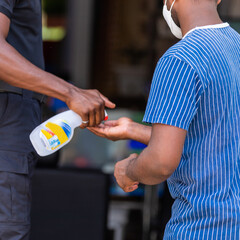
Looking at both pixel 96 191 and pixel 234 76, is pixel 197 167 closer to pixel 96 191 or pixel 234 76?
pixel 234 76

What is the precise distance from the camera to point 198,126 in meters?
1.39

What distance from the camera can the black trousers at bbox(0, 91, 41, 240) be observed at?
1676mm

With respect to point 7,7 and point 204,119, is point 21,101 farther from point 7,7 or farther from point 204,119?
point 204,119

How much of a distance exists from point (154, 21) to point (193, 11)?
544 centimetres

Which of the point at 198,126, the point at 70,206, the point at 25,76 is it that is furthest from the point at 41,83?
the point at 70,206

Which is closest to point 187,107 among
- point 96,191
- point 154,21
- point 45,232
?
point 96,191

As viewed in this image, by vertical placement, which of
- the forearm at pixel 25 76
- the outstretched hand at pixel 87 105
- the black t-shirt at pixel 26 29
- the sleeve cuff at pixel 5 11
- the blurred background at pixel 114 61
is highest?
the sleeve cuff at pixel 5 11

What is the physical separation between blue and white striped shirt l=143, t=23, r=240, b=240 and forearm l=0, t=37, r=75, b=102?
13.8 inches

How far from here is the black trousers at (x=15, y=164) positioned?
1676 mm

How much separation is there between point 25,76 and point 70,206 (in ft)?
4.05

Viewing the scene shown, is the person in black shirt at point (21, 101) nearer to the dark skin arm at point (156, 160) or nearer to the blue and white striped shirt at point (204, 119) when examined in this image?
the dark skin arm at point (156, 160)

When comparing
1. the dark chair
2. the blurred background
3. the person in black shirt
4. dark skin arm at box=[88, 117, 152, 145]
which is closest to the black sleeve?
the person in black shirt

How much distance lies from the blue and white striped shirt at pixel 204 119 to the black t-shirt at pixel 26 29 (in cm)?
60

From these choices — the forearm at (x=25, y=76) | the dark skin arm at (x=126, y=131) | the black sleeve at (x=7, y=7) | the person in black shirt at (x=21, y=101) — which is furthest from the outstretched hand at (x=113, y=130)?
the black sleeve at (x=7, y=7)
